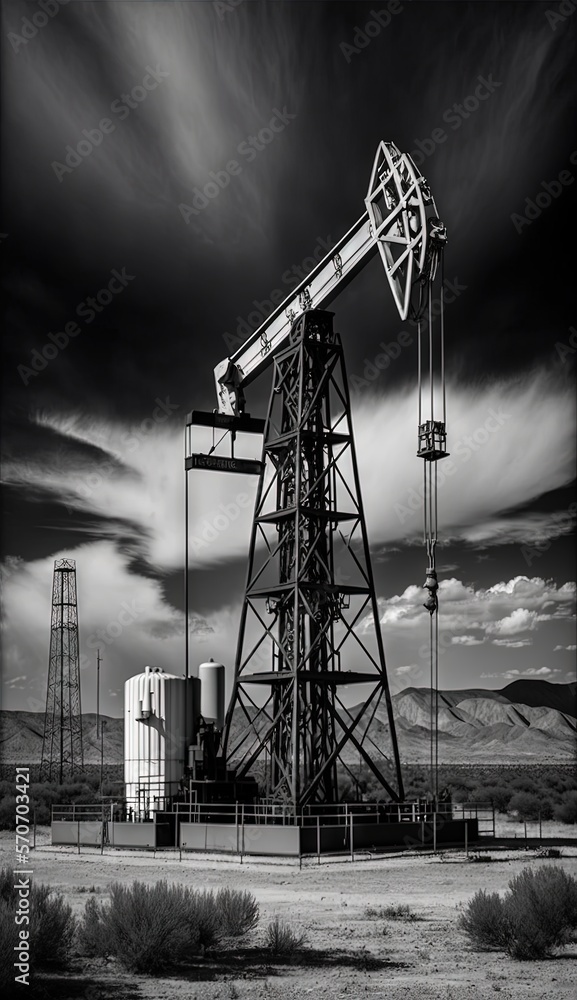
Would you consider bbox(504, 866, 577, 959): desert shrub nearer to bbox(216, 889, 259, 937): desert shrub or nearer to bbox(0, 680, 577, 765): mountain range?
bbox(216, 889, 259, 937): desert shrub

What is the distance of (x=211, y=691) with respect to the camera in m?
32.2

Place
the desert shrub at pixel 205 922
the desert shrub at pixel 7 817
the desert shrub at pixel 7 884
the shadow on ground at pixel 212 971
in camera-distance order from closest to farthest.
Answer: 1. the shadow on ground at pixel 212 971
2. the desert shrub at pixel 205 922
3. the desert shrub at pixel 7 884
4. the desert shrub at pixel 7 817

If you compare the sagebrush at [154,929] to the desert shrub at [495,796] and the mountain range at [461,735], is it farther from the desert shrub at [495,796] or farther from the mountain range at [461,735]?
the mountain range at [461,735]

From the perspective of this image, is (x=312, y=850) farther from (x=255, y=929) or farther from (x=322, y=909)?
(x=255, y=929)

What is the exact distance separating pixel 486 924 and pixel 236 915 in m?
3.04

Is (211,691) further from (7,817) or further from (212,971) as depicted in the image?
(212,971)

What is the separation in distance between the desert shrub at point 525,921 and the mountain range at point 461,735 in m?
111

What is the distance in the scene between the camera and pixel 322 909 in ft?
56.2

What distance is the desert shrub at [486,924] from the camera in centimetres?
1359

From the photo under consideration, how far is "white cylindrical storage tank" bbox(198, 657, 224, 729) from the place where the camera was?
32062mm

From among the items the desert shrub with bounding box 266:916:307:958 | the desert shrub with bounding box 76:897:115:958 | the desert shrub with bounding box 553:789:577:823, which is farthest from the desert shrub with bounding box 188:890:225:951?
the desert shrub with bounding box 553:789:577:823

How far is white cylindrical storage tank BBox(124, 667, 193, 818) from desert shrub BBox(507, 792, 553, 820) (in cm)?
1292

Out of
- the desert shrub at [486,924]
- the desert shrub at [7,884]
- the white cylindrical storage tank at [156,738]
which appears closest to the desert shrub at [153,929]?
the desert shrub at [7,884]

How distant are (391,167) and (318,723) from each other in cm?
1472
